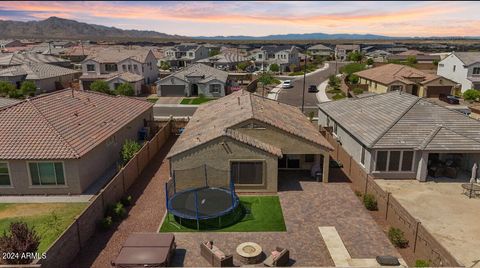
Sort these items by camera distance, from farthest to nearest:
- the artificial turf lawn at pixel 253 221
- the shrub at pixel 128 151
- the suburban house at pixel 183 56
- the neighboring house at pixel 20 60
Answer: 1. the suburban house at pixel 183 56
2. the neighboring house at pixel 20 60
3. the shrub at pixel 128 151
4. the artificial turf lawn at pixel 253 221

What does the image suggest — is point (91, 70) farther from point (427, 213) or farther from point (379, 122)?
point (427, 213)

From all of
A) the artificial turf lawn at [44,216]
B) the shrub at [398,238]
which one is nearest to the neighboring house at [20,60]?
the artificial turf lawn at [44,216]

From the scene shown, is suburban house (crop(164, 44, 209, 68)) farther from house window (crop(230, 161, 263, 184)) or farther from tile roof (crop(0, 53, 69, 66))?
house window (crop(230, 161, 263, 184))

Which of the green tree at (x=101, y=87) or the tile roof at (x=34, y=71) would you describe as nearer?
the green tree at (x=101, y=87)

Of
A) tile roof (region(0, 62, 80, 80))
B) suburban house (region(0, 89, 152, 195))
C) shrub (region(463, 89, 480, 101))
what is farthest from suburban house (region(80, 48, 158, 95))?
shrub (region(463, 89, 480, 101))

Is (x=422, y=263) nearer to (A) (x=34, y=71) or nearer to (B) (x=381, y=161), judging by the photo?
(B) (x=381, y=161)

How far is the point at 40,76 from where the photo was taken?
2596 inches

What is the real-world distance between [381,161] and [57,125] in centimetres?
2466

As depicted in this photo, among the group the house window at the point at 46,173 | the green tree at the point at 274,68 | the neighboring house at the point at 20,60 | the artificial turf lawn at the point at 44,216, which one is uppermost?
the neighboring house at the point at 20,60

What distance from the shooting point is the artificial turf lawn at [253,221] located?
68.0 feet

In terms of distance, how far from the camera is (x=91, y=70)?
7925 cm

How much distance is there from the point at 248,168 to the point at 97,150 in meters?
11.7

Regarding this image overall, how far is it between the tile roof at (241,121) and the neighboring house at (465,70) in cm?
4401

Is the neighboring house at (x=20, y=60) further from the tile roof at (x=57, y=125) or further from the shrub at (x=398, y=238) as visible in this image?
the shrub at (x=398, y=238)
